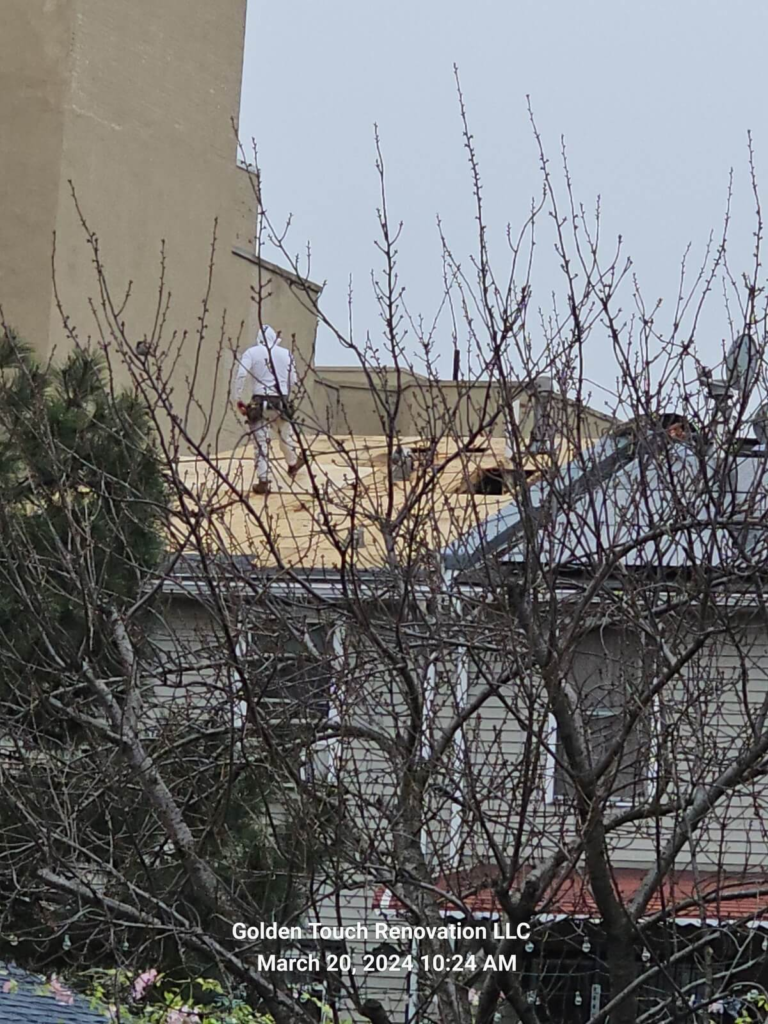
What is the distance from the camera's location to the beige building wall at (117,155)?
25.5 metres

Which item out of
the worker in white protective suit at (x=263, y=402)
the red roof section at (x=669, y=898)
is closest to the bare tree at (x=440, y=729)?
the red roof section at (x=669, y=898)

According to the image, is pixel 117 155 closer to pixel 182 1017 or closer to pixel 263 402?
pixel 263 402

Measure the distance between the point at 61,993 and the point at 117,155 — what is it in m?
17.6

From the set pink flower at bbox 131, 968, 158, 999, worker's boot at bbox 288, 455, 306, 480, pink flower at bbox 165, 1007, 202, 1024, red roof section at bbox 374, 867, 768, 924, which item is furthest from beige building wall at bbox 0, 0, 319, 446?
pink flower at bbox 131, 968, 158, 999

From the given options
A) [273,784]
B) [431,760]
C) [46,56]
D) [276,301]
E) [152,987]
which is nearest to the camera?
[431,760]

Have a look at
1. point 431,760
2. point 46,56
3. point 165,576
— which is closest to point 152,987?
point 165,576

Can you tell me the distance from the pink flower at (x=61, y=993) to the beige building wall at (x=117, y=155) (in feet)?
50.8

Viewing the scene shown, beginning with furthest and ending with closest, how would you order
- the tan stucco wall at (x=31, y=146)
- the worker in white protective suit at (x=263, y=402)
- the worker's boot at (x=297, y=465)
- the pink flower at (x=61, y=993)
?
the tan stucco wall at (x=31, y=146), the worker in white protective suit at (x=263, y=402), the pink flower at (x=61, y=993), the worker's boot at (x=297, y=465)

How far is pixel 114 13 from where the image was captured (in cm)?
2581

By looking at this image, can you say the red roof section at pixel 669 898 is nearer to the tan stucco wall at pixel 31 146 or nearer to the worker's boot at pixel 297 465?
the worker's boot at pixel 297 465

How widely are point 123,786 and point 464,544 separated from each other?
177 cm

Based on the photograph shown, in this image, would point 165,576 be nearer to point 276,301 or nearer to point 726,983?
point 726,983

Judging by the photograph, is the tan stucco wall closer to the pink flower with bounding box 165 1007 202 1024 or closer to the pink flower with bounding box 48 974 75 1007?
the pink flower with bounding box 48 974 75 1007

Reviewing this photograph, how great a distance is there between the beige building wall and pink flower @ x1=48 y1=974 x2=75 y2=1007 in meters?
15.5
